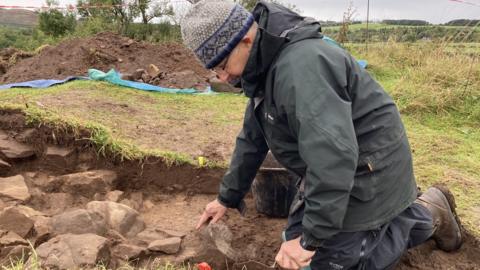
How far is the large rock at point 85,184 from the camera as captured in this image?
12.4 feet

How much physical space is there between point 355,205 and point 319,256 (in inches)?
13.3

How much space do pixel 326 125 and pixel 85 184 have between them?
2.59m

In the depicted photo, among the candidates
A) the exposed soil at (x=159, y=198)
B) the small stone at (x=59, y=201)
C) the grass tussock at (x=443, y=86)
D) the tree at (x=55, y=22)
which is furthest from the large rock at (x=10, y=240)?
the tree at (x=55, y=22)

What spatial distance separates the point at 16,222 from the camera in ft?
9.52

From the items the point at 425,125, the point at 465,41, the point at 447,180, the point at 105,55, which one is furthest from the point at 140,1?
the point at 447,180

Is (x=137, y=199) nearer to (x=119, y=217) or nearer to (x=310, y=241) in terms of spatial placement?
(x=119, y=217)

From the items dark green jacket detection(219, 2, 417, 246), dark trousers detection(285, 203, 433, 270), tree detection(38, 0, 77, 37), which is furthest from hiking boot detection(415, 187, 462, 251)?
tree detection(38, 0, 77, 37)

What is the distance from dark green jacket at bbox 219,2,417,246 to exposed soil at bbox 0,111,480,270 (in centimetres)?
101

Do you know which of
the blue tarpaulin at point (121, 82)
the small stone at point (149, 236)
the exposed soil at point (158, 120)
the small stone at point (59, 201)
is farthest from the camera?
the blue tarpaulin at point (121, 82)

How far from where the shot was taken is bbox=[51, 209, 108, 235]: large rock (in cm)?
299

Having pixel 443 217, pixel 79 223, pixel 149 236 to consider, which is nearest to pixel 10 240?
pixel 79 223

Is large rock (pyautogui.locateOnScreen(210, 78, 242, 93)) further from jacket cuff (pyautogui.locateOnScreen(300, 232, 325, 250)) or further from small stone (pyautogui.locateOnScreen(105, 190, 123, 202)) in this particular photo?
jacket cuff (pyautogui.locateOnScreen(300, 232, 325, 250))

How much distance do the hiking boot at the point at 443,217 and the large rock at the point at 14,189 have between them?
2690 mm

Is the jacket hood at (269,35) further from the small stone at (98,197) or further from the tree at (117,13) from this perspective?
the tree at (117,13)
